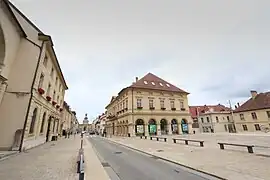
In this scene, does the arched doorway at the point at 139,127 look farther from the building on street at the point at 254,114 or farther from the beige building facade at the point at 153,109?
the building on street at the point at 254,114

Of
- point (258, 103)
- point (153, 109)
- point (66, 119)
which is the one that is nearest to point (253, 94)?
point (258, 103)

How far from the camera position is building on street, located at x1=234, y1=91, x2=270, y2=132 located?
44344 mm

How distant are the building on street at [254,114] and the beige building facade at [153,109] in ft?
66.7

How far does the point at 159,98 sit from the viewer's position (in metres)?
40.9

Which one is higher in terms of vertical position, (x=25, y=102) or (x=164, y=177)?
(x=25, y=102)

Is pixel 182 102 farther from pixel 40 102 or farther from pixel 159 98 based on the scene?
pixel 40 102

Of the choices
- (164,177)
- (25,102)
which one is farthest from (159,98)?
(164,177)

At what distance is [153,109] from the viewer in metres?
39.4

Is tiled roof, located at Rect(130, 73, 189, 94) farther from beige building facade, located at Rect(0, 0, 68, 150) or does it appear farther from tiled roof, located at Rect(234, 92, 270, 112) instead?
beige building facade, located at Rect(0, 0, 68, 150)

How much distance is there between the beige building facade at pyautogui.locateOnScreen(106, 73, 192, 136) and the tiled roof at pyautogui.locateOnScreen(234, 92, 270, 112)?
20.6m

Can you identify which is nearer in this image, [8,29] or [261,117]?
[8,29]

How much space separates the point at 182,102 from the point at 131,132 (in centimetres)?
1612

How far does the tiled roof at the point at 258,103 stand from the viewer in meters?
45.2

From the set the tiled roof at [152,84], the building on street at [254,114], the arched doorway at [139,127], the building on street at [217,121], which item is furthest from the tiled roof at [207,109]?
the arched doorway at [139,127]
